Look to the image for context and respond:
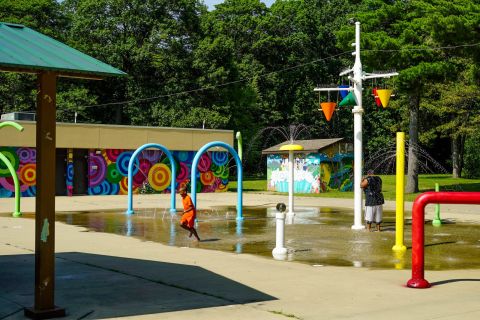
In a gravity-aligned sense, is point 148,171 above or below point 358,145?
below

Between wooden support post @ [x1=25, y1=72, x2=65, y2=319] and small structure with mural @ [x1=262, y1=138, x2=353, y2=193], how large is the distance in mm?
32114

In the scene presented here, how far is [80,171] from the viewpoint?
37844 mm

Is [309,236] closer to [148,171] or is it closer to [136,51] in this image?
[148,171]

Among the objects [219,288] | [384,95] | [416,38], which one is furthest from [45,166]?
[416,38]

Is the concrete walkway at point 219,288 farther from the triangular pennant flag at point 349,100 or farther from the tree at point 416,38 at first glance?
the tree at point 416,38

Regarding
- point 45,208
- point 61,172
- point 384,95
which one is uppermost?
point 384,95

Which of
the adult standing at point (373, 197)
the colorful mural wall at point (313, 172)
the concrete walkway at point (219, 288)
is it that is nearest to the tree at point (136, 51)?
the colorful mural wall at point (313, 172)

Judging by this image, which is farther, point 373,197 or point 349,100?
point 349,100

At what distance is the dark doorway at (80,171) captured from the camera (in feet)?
124

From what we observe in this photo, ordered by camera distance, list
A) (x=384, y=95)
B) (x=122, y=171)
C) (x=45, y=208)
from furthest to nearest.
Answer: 1. (x=122, y=171)
2. (x=384, y=95)
3. (x=45, y=208)

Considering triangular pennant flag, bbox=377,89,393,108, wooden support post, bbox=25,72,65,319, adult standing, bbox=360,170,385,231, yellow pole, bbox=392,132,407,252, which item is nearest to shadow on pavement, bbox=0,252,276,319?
wooden support post, bbox=25,72,65,319

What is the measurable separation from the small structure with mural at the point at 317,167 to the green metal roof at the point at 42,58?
3142cm

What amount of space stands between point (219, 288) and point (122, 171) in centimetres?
3014

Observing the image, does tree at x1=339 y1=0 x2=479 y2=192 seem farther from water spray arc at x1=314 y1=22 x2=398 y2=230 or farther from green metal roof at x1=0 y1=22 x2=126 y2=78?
green metal roof at x1=0 y1=22 x2=126 y2=78
